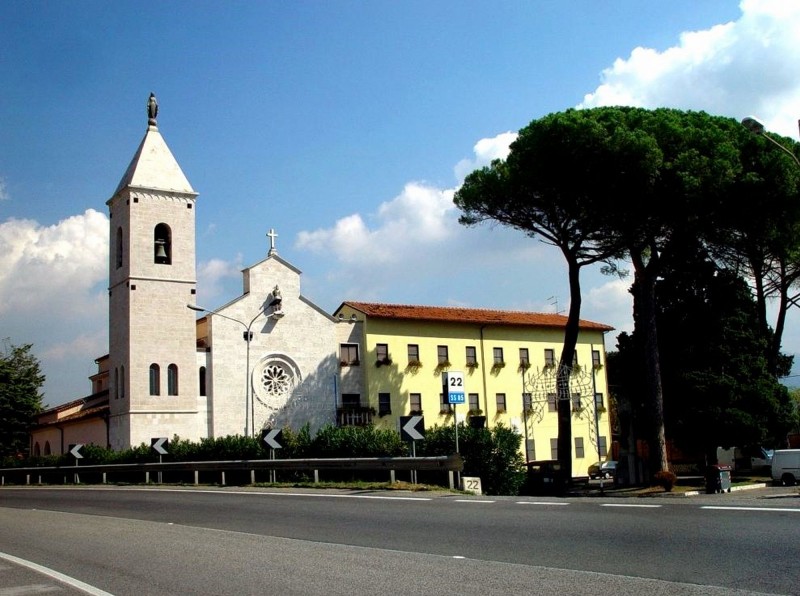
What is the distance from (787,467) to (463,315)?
2292 centimetres

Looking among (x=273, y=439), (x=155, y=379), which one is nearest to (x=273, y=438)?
(x=273, y=439)

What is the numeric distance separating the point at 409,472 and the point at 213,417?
24884mm

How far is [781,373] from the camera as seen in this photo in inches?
1799

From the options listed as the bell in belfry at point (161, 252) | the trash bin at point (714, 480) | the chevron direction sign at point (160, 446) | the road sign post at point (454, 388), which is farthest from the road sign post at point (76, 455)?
the trash bin at point (714, 480)

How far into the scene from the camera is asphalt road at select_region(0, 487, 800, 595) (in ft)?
27.5

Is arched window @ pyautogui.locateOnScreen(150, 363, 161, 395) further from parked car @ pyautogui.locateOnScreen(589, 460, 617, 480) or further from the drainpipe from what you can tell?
parked car @ pyautogui.locateOnScreen(589, 460, 617, 480)

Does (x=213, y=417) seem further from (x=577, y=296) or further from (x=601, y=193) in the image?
(x=601, y=193)

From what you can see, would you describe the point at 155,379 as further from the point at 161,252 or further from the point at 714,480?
the point at 714,480

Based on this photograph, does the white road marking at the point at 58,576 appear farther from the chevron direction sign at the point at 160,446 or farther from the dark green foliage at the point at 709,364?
the dark green foliage at the point at 709,364

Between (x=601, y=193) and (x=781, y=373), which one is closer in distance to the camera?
(x=601, y=193)

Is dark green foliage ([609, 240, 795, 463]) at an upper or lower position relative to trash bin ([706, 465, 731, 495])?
upper

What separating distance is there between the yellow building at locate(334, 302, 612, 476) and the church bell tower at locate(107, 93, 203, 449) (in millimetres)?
9497

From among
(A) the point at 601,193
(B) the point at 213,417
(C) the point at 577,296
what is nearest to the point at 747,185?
(A) the point at 601,193

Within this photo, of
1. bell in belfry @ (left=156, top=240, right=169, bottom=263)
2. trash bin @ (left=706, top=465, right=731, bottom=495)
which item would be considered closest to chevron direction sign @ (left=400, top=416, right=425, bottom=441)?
trash bin @ (left=706, top=465, right=731, bottom=495)
